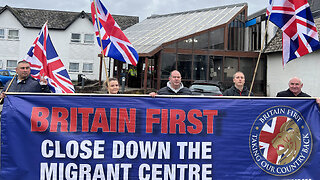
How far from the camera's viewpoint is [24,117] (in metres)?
5.00

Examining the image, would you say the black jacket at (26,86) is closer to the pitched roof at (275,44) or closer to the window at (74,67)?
the pitched roof at (275,44)

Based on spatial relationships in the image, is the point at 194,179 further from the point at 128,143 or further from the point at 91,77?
the point at 91,77

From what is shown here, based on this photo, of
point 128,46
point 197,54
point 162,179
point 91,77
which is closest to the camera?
point 162,179

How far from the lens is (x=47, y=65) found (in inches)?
274

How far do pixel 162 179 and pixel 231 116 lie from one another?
1267mm

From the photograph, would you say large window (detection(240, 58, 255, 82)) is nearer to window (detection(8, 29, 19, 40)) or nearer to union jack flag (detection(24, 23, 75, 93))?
union jack flag (detection(24, 23, 75, 93))

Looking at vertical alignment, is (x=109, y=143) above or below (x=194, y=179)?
above

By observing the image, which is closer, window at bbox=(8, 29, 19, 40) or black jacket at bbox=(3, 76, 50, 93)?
black jacket at bbox=(3, 76, 50, 93)

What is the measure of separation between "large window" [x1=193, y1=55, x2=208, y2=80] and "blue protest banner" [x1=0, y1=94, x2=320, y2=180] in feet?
68.4

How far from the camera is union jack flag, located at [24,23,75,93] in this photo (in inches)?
269

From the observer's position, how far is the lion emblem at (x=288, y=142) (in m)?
5.10

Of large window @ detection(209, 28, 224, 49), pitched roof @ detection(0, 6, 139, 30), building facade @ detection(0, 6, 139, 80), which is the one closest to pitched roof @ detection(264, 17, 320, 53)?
large window @ detection(209, 28, 224, 49)

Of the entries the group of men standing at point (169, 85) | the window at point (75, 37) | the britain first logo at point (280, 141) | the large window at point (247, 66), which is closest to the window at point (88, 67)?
the window at point (75, 37)

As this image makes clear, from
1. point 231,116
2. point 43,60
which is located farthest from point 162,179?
point 43,60
